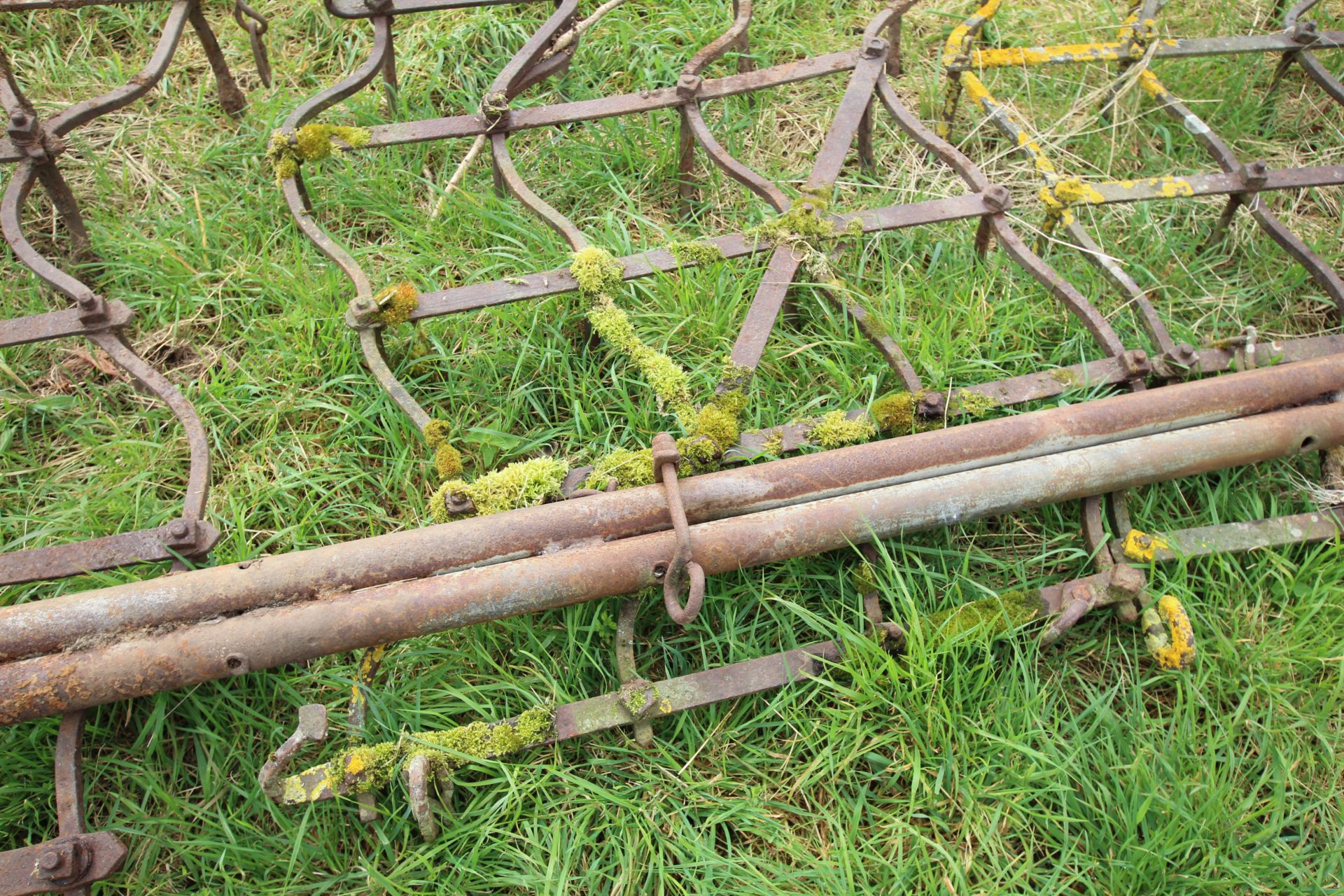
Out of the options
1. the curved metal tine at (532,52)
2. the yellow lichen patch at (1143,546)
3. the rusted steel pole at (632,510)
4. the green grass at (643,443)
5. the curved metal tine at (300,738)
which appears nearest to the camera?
the curved metal tine at (300,738)

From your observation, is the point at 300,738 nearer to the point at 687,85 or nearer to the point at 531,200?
the point at 531,200

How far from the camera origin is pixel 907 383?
2359 mm

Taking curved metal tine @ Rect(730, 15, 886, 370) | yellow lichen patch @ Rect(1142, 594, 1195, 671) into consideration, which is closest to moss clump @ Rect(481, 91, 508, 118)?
curved metal tine @ Rect(730, 15, 886, 370)

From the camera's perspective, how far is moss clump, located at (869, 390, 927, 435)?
228cm

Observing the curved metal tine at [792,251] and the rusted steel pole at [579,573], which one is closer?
the rusted steel pole at [579,573]

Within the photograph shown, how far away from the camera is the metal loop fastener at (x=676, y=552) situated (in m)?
1.78

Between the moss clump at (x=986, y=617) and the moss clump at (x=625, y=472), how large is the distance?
0.73 metres

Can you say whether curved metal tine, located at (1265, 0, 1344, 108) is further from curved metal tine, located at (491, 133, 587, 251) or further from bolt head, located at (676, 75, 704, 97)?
curved metal tine, located at (491, 133, 587, 251)

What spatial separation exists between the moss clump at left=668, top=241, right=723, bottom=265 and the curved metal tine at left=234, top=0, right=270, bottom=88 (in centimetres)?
185

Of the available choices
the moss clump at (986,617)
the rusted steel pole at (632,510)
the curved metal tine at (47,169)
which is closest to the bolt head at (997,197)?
the rusted steel pole at (632,510)

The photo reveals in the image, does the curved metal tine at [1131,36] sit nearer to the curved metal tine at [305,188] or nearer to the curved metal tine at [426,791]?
the curved metal tine at [305,188]

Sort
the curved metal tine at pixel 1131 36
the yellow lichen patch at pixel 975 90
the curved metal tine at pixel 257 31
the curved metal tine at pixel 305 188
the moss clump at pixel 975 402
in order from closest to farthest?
the moss clump at pixel 975 402, the curved metal tine at pixel 305 188, the yellow lichen patch at pixel 975 90, the curved metal tine at pixel 1131 36, the curved metal tine at pixel 257 31

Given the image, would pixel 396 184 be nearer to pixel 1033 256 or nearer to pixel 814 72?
pixel 814 72

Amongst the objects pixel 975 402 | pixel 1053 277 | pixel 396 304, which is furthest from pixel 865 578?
pixel 396 304
